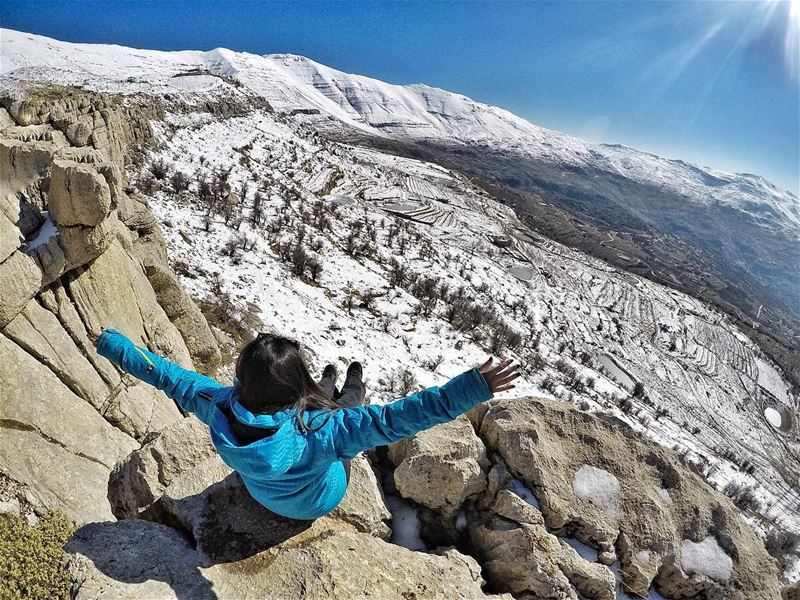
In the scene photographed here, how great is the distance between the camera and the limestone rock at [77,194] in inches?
163

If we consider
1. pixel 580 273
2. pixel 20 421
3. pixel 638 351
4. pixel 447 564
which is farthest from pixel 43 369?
pixel 580 273

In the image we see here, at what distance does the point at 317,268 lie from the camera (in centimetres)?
1739

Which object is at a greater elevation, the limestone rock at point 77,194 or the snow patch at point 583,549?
the limestone rock at point 77,194

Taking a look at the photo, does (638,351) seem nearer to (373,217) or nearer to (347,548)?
(373,217)

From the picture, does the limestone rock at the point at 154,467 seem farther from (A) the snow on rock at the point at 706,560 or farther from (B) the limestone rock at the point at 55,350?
(A) the snow on rock at the point at 706,560

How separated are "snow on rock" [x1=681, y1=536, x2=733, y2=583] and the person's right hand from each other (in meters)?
3.94

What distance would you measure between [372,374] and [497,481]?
25.5ft

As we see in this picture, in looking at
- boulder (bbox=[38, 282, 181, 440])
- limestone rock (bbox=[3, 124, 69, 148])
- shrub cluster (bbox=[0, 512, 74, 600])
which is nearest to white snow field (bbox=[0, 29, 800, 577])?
shrub cluster (bbox=[0, 512, 74, 600])

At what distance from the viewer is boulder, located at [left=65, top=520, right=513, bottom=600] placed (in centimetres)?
251

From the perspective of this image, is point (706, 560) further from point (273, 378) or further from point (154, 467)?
point (154, 467)

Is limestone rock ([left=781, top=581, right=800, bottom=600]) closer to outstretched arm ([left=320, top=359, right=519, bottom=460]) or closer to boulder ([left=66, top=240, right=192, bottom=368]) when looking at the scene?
outstretched arm ([left=320, top=359, right=519, bottom=460])

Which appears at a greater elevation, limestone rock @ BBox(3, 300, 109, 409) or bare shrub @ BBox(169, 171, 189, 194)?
bare shrub @ BBox(169, 171, 189, 194)

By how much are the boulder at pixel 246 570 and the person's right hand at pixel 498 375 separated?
1860 millimetres

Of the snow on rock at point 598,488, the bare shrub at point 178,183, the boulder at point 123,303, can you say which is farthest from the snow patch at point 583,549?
the bare shrub at point 178,183
